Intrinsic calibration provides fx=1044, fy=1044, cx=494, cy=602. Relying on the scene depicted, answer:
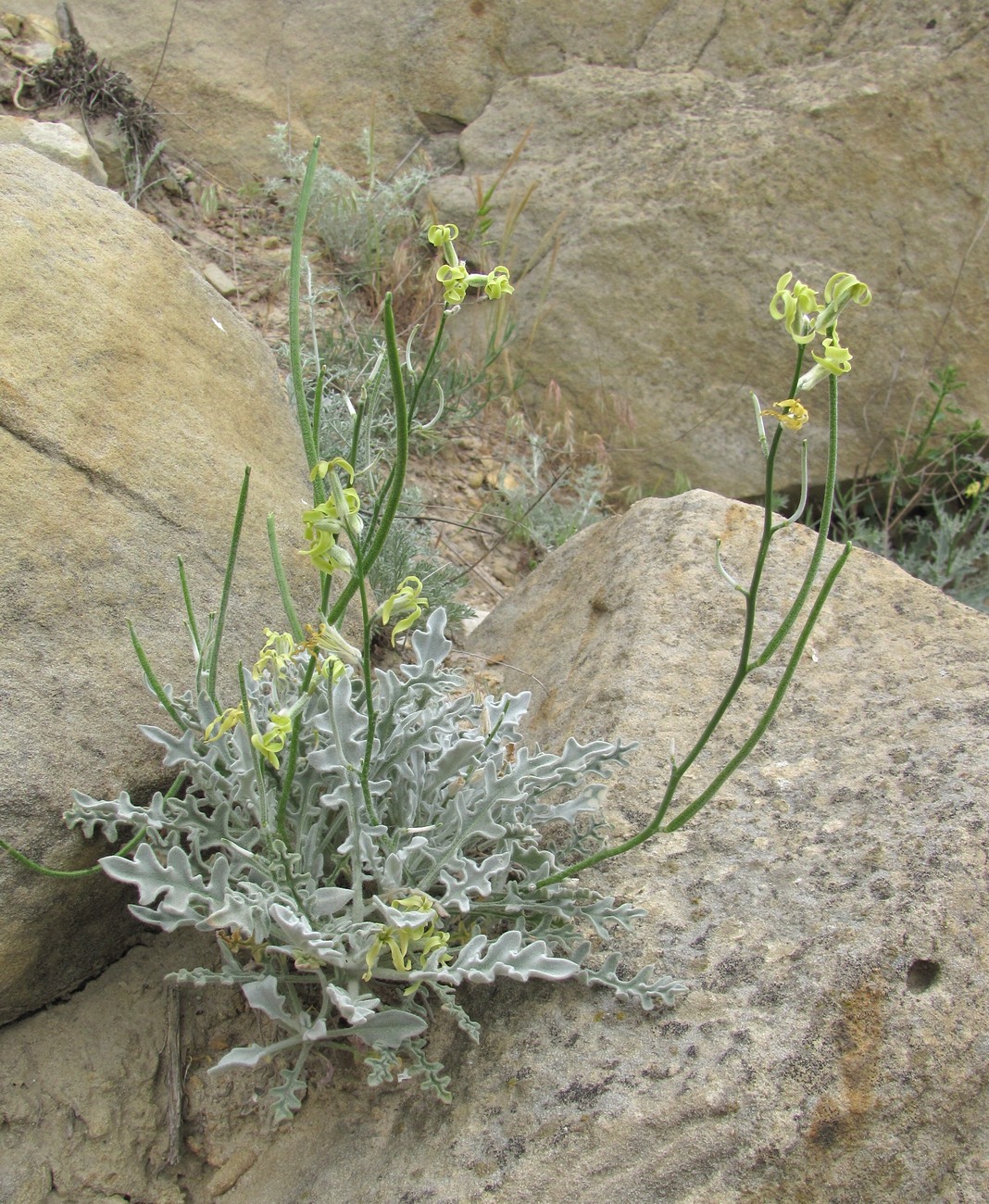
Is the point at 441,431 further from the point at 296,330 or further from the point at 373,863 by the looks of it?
the point at 373,863

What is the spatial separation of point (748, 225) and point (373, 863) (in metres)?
3.78

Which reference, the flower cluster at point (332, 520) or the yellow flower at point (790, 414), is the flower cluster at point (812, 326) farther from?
the flower cluster at point (332, 520)

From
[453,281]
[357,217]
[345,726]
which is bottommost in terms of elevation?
[345,726]

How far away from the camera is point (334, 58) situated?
212 inches

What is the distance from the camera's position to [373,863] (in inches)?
64.8

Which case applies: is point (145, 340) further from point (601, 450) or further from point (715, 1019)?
point (601, 450)

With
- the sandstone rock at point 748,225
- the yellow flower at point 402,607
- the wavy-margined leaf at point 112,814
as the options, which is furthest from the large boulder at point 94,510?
the sandstone rock at point 748,225

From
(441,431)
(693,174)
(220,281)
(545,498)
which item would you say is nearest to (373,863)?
(545,498)

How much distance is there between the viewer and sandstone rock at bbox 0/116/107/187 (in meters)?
3.77

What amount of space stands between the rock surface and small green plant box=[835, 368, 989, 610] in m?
2.20

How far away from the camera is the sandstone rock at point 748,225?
4.44m

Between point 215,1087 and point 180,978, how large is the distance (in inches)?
12.2

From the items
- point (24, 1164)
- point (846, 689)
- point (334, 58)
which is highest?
point (334, 58)

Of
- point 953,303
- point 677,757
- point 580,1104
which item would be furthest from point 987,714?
point 953,303
